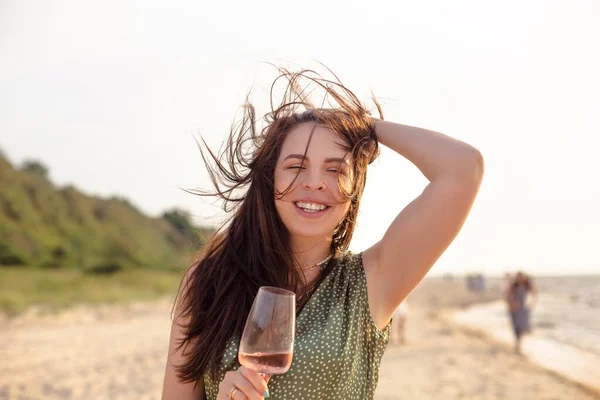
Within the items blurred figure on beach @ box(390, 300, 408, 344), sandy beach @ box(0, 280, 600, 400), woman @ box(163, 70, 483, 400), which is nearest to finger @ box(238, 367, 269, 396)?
woman @ box(163, 70, 483, 400)

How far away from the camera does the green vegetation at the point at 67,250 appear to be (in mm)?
23125

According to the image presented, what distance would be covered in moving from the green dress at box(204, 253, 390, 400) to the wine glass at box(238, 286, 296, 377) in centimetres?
31

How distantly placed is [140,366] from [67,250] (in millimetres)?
20605

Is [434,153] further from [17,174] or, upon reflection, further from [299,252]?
[17,174]

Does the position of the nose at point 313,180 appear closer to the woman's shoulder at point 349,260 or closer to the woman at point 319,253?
the woman at point 319,253

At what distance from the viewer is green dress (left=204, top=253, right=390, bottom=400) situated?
2.11 metres

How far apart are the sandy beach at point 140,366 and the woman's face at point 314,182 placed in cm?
722

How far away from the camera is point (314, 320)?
2.29 meters

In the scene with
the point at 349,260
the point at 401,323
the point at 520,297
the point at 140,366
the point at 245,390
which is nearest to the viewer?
Result: the point at 245,390

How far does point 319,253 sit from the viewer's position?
254 cm

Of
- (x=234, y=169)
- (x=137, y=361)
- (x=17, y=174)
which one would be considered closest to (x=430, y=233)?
(x=234, y=169)

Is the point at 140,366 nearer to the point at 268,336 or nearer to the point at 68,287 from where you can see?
the point at 268,336

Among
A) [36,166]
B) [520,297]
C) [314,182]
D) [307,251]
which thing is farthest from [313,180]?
[36,166]

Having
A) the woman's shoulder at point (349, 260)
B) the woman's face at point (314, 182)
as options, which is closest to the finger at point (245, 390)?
the woman's face at point (314, 182)
